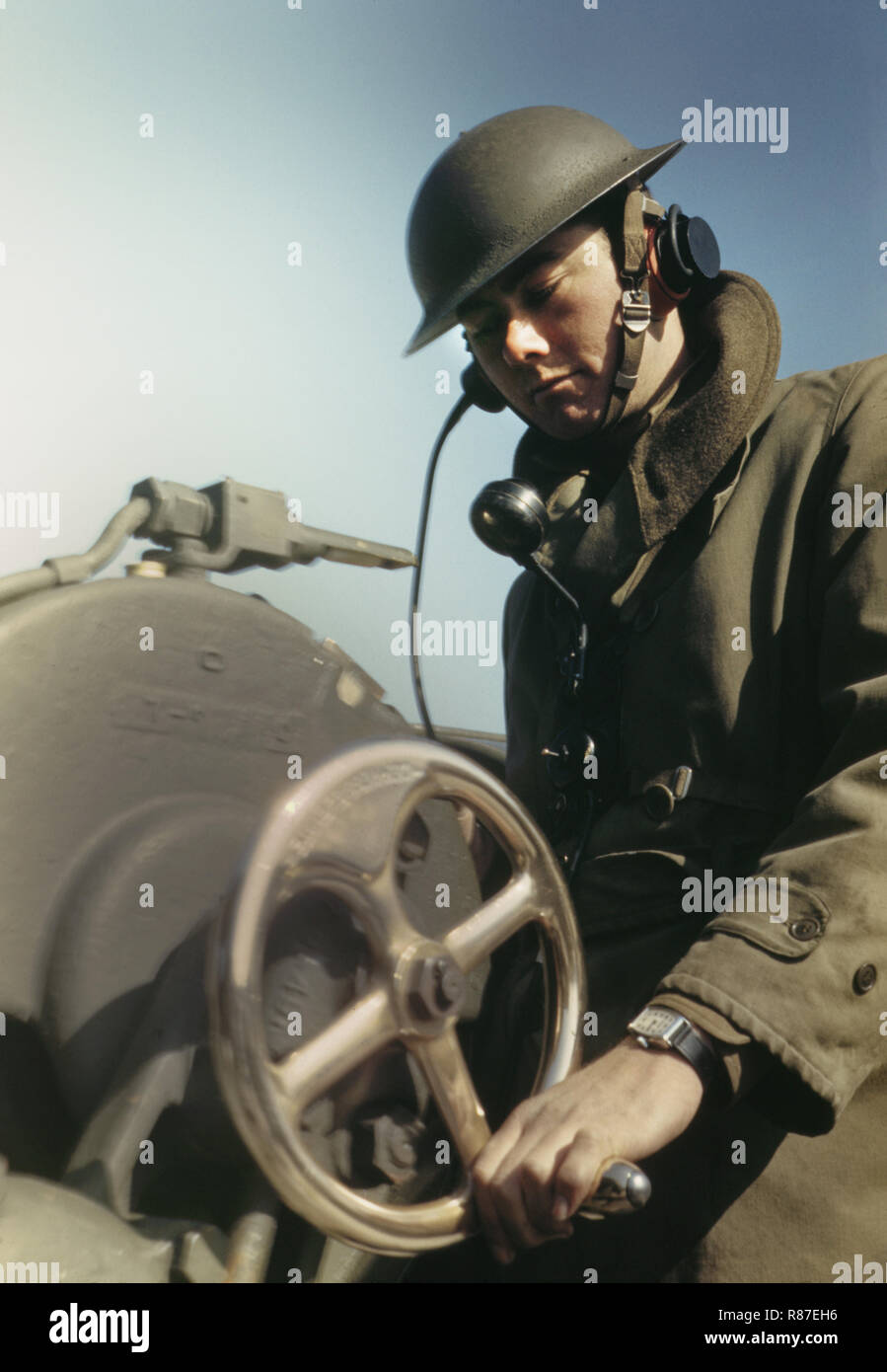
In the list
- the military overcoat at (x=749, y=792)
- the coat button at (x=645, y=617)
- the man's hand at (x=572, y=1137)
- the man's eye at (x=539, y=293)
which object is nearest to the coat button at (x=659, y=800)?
the military overcoat at (x=749, y=792)

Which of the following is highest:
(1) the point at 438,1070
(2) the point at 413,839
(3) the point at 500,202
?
(3) the point at 500,202

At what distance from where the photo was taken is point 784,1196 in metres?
1.43

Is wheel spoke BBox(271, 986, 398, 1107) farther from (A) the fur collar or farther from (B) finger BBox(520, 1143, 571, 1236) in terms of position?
(A) the fur collar

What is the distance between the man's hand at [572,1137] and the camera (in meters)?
1.04

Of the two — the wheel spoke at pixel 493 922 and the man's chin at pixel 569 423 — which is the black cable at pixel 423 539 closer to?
the man's chin at pixel 569 423

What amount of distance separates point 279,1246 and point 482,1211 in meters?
0.31

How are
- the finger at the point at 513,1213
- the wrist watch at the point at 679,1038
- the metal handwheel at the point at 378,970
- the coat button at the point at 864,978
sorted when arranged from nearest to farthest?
the metal handwheel at the point at 378,970 → the finger at the point at 513,1213 → the wrist watch at the point at 679,1038 → the coat button at the point at 864,978

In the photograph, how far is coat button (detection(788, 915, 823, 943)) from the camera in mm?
1245

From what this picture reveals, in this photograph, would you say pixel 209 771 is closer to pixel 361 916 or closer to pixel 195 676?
pixel 195 676

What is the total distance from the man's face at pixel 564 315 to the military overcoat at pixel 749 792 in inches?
4.6

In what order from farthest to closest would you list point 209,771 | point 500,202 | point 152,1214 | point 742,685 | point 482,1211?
point 500,202, point 742,685, point 209,771, point 152,1214, point 482,1211

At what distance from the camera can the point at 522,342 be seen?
1.81m

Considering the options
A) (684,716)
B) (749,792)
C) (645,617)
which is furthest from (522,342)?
(749,792)
